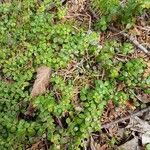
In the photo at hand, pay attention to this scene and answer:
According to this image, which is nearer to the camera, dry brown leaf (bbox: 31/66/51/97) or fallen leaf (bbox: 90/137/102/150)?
fallen leaf (bbox: 90/137/102/150)

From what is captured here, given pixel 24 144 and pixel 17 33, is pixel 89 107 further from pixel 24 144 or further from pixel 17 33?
pixel 17 33

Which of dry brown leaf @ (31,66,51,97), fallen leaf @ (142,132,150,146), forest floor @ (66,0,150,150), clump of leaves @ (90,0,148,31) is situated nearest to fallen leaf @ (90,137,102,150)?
forest floor @ (66,0,150,150)

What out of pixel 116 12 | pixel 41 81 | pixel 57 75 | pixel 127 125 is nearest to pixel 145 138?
pixel 127 125

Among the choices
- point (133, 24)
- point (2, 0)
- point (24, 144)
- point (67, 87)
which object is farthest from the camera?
point (2, 0)

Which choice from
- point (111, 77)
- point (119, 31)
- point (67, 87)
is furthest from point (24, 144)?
point (119, 31)

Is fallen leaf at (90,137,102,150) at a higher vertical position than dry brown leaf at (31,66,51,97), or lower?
lower

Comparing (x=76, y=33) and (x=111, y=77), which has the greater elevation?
(x=76, y=33)

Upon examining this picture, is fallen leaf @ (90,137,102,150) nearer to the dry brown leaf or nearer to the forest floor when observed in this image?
the forest floor

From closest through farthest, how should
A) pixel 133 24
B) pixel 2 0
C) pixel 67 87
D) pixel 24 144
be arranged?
pixel 24 144 < pixel 67 87 < pixel 133 24 < pixel 2 0

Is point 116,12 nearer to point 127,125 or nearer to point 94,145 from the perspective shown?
point 127,125
